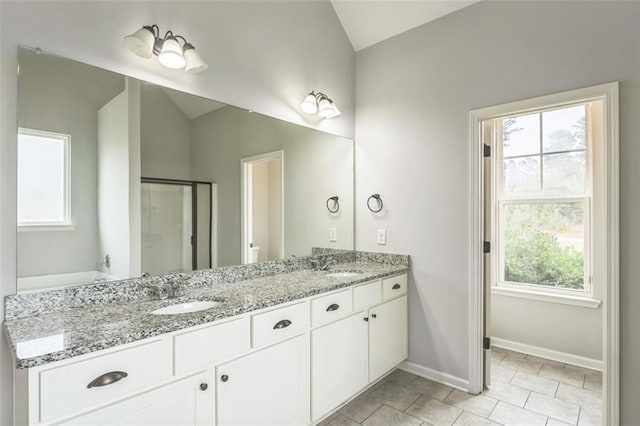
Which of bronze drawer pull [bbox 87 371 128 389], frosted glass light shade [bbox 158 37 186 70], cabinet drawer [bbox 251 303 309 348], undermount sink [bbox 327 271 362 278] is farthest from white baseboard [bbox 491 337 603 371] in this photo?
frosted glass light shade [bbox 158 37 186 70]

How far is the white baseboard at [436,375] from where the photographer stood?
2.43 meters

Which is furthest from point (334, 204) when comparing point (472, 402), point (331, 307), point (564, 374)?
point (564, 374)

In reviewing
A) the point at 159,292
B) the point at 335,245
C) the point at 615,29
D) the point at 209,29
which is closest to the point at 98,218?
the point at 159,292

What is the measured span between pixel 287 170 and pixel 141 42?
1240 mm

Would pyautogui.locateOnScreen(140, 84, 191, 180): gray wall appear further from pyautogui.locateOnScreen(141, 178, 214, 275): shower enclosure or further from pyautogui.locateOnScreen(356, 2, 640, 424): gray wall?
pyautogui.locateOnScreen(356, 2, 640, 424): gray wall

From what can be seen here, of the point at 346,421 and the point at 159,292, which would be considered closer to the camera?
the point at 159,292

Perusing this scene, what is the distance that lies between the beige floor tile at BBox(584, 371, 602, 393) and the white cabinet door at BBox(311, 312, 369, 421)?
1.71 meters

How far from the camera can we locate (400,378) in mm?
2611

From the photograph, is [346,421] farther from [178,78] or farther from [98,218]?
[178,78]

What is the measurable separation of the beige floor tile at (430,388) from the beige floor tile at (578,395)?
769 mm

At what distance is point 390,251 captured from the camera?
2.80 m

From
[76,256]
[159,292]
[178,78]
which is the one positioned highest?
[178,78]

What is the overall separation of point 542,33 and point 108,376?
113 inches

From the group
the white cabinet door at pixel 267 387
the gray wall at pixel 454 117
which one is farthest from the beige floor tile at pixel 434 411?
the white cabinet door at pixel 267 387
